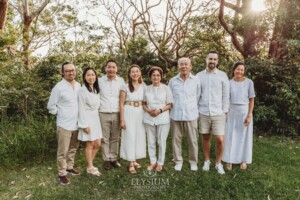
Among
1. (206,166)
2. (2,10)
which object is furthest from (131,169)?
(2,10)

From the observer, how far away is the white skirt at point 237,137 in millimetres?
5082

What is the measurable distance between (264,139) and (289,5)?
3484mm

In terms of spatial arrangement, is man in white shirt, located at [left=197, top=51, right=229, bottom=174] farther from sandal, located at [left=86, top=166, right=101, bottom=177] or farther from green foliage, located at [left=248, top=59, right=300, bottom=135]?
green foliage, located at [left=248, top=59, right=300, bottom=135]

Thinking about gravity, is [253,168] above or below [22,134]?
below

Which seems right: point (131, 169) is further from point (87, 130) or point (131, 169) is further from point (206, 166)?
point (206, 166)

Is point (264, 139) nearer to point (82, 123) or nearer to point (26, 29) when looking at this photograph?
point (82, 123)

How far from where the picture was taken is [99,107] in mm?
4922

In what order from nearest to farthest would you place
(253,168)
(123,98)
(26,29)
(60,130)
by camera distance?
1. (60,130)
2. (123,98)
3. (253,168)
4. (26,29)

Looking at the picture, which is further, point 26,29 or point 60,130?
point 26,29

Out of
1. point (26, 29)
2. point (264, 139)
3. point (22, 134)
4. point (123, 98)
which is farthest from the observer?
point (26, 29)

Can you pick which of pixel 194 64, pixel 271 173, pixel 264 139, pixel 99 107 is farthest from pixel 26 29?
pixel 271 173

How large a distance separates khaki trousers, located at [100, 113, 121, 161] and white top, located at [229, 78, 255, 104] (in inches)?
78.9

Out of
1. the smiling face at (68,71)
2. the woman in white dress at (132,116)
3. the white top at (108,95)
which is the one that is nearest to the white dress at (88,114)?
the white top at (108,95)

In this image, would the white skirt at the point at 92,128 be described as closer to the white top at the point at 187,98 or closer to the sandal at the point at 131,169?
the sandal at the point at 131,169
